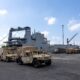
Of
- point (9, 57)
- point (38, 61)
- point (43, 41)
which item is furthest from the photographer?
point (43, 41)

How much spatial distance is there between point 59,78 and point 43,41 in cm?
8296

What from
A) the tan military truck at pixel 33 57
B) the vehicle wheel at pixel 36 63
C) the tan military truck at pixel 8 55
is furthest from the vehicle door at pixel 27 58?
the tan military truck at pixel 8 55

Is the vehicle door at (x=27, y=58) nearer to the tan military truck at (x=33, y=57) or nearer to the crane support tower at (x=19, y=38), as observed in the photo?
the tan military truck at (x=33, y=57)

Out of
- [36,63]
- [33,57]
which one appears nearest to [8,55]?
[33,57]

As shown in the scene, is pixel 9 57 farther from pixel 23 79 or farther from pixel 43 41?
pixel 43 41

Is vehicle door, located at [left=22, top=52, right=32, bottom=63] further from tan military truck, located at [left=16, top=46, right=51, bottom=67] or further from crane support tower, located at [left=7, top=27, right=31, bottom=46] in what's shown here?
crane support tower, located at [left=7, top=27, right=31, bottom=46]

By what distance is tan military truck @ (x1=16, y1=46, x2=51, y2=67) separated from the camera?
2295 cm

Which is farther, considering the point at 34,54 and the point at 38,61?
the point at 34,54

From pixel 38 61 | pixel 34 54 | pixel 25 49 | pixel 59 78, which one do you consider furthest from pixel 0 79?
pixel 25 49

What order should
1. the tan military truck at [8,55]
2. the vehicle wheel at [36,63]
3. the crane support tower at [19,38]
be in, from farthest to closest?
the crane support tower at [19,38] → the tan military truck at [8,55] → the vehicle wheel at [36,63]

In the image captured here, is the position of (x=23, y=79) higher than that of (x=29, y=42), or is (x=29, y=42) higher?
(x=29, y=42)

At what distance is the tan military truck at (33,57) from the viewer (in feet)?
75.3

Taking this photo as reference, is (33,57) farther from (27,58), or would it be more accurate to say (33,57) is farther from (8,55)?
(8,55)

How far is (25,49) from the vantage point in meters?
26.8
